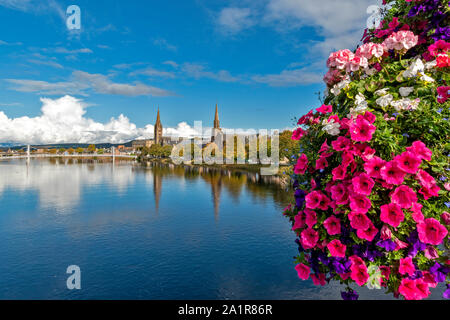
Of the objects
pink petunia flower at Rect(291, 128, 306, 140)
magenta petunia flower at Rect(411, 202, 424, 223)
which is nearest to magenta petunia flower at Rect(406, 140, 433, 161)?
magenta petunia flower at Rect(411, 202, 424, 223)

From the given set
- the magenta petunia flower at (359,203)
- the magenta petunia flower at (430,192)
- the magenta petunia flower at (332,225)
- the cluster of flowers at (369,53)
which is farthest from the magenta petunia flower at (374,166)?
the cluster of flowers at (369,53)

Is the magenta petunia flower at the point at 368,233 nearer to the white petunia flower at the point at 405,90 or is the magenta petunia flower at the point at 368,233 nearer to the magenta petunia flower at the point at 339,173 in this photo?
the magenta petunia flower at the point at 339,173

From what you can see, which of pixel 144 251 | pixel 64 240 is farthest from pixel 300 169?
pixel 64 240

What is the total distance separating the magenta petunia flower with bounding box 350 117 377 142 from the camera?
3.43 metres

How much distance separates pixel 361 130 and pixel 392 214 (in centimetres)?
96

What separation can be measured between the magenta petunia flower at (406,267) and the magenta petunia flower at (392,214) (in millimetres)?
550

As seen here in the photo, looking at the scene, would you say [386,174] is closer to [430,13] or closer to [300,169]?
[300,169]

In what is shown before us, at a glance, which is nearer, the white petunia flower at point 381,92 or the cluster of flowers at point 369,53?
the white petunia flower at point 381,92

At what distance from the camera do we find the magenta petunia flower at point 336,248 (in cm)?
380

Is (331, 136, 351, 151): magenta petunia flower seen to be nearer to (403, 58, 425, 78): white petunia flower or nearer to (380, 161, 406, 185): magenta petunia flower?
(380, 161, 406, 185): magenta petunia flower

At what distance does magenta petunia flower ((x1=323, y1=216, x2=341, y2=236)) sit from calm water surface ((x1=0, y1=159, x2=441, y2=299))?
1380 centimetres
